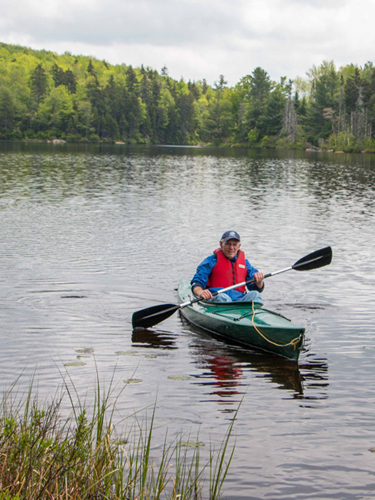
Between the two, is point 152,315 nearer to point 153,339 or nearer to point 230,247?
point 153,339

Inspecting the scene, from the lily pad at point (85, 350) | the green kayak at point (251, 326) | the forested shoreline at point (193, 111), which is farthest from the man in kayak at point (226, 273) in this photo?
the forested shoreline at point (193, 111)

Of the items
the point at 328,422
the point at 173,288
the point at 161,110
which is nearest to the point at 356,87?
the point at 161,110

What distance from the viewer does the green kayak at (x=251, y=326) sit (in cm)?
765

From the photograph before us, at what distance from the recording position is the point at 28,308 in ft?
34.4

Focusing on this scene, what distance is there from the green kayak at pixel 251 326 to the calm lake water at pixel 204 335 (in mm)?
199

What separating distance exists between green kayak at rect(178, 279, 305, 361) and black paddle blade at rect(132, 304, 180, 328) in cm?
45

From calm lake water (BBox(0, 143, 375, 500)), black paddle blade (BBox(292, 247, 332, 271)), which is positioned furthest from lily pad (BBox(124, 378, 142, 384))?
black paddle blade (BBox(292, 247, 332, 271))

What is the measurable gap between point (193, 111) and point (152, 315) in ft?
520

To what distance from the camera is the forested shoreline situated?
310 ft

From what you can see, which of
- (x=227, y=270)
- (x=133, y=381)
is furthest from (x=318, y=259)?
(x=133, y=381)

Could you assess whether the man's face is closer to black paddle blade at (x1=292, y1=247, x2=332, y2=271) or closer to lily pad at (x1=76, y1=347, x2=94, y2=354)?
black paddle blade at (x1=292, y1=247, x2=332, y2=271)

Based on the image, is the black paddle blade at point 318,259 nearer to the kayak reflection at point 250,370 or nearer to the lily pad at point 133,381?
the kayak reflection at point 250,370

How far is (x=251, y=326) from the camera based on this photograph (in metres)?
8.03

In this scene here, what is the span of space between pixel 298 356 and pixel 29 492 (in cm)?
495
